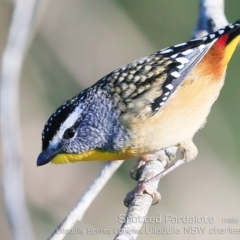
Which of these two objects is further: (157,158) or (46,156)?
(157,158)

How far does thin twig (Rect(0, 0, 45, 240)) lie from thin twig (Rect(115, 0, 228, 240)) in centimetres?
71

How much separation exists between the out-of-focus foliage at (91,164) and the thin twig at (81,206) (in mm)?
1624

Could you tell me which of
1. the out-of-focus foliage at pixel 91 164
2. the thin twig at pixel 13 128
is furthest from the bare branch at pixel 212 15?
the thin twig at pixel 13 128

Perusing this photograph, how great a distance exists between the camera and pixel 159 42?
6848 millimetres

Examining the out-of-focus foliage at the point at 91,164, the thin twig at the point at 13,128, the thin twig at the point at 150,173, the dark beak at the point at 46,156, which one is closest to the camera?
the thin twig at the point at 13,128

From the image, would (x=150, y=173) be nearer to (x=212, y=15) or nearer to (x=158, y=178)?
A: (x=158, y=178)

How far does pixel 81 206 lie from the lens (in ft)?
11.3

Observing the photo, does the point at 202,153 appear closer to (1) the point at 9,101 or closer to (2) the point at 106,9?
(2) the point at 106,9

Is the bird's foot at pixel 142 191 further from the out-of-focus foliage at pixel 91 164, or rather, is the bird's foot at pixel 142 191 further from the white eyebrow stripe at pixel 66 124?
the out-of-focus foliage at pixel 91 164

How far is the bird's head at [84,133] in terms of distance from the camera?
12.2ft

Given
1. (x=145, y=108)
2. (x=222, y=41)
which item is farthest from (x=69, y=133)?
(x=222, y=41)

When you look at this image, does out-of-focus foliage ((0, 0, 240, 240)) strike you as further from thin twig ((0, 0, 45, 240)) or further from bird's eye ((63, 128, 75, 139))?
thin twig ((0, 0, 45, 240))

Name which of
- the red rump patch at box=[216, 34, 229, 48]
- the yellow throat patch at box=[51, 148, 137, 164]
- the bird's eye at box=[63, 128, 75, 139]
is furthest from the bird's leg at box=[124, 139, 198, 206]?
the red rump patch at box=[216, 34, 229, 48]

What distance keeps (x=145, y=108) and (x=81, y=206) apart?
2.90ft
